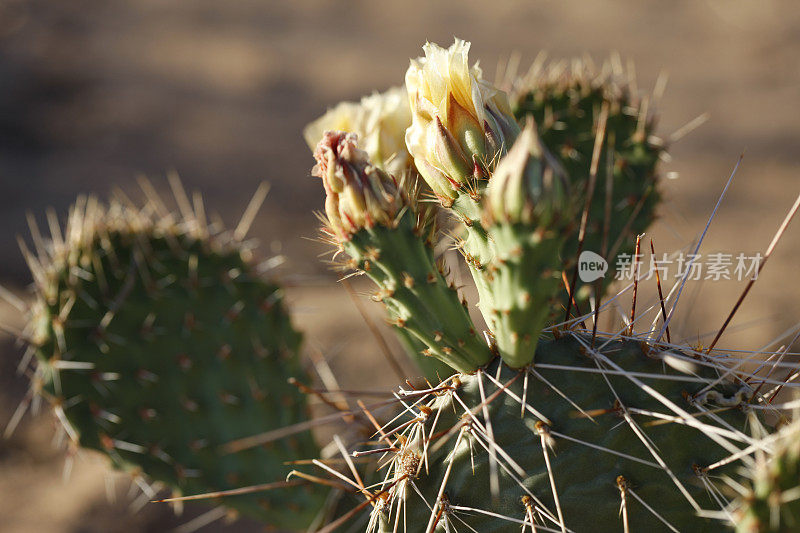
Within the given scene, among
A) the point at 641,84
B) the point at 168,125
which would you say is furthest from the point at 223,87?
the point at 641,84

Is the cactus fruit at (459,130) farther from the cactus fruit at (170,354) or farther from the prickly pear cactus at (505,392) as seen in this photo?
the cactus fruit at (170,354)

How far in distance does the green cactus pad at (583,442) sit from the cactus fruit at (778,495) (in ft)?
0.51

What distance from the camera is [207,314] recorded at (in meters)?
1.21

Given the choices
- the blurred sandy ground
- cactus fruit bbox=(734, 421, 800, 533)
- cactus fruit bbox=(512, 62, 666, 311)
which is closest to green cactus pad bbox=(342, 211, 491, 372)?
cactus fruit bbox=(734, 421, 800, 533)

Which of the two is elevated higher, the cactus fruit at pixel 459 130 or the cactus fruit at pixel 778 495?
the cactus fruit at pixel 459 130

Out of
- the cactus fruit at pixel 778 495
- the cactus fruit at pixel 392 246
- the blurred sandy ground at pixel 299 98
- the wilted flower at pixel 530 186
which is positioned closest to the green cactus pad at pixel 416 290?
the cactus fruit at pixel 392 246

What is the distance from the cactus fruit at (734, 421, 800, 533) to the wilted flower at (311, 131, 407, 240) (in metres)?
0.31

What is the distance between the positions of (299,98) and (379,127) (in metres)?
3.82

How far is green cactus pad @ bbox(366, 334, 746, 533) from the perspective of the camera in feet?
1.97

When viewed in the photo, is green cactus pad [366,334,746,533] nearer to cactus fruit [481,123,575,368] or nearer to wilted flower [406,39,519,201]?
cactus fruit [481,123,575,368]

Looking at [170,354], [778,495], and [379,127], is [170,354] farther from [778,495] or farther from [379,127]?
[778,495]

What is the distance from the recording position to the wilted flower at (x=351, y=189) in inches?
20.7

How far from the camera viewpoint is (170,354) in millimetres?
1191

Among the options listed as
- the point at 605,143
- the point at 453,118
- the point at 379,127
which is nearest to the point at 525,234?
the point at 453,118
